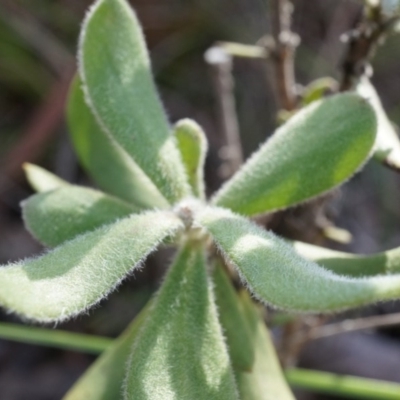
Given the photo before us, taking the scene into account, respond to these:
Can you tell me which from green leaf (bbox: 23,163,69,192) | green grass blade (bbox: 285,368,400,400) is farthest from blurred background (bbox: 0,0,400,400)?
green leaf (bbox: 23,163,69,192)

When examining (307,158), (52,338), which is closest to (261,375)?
(307,158)

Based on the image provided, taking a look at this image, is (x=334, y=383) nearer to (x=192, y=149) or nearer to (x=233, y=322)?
(x=233, y=322)

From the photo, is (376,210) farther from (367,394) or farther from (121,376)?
(121,376)

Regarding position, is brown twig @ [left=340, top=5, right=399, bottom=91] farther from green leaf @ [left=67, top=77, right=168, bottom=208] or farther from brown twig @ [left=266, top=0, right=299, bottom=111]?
green leaf @ [left=67, top=77, right=168, bottom=208]

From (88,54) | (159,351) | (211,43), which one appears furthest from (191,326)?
(211,43)

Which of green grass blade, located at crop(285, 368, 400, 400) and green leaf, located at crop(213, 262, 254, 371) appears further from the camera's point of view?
green grass blade, located at crop(285, 368, 400, 400)

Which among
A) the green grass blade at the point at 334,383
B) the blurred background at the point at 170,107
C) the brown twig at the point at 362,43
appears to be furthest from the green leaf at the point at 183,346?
the blurred background at the point at 170,107
